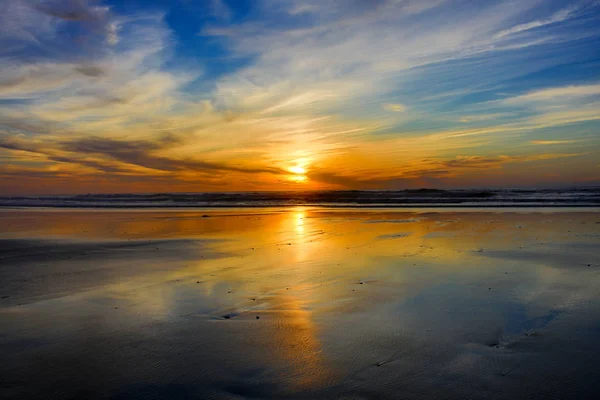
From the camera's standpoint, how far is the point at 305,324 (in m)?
5.46

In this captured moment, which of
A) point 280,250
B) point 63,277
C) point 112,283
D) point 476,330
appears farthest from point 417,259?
point 63,277

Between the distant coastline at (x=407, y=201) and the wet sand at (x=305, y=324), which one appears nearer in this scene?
the wet sand at (x=305, y=324)

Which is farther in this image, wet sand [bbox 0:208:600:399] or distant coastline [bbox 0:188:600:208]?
distant coastline [bbox 0:188:600:208]

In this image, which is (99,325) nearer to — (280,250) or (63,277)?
(63,277)

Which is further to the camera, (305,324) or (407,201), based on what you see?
(407,201)

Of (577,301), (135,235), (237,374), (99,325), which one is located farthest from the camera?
(135,235)

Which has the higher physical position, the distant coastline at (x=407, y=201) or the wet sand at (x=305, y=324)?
the distant coastline at (x=407, y=201)

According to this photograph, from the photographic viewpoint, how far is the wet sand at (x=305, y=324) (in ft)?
12.6

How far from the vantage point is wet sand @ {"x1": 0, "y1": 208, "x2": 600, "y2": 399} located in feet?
12.6

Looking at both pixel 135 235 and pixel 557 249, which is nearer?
pixel 557 249

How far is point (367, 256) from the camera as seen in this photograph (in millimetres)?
10516

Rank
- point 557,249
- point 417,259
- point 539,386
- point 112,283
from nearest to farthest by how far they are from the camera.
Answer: point 539,386
point 112,283
point 417,259
point 557,249

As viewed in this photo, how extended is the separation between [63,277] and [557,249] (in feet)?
39.9

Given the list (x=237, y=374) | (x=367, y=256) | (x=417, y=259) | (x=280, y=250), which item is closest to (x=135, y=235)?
(x=280, y=250)
